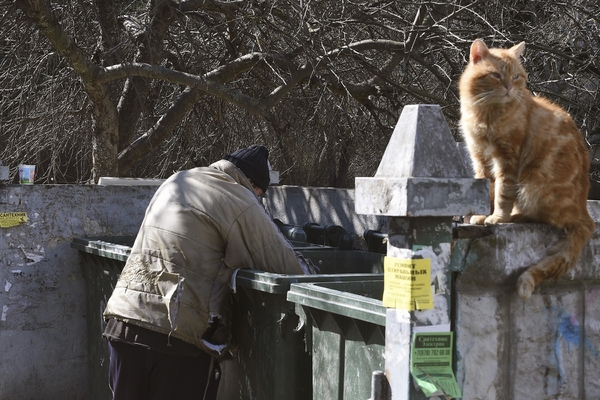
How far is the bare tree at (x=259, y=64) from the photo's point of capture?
22.4 ft

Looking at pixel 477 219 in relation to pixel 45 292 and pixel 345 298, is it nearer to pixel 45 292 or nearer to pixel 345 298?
pixel 345 298

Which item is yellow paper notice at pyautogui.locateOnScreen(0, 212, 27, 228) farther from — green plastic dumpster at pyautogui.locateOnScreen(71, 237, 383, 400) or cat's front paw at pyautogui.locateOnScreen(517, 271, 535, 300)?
cat's front paw at pyautogui.locateOnScreen(517, 271, 535, 300)

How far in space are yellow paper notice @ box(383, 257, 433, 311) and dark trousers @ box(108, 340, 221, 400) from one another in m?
1.59

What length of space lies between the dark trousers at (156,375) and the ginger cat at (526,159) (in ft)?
5.59

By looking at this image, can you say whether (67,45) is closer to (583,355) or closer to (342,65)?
(342,65)

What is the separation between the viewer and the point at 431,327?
2623 millimetres

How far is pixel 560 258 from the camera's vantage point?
9.23 ft

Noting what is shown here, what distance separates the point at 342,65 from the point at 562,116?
5.19m

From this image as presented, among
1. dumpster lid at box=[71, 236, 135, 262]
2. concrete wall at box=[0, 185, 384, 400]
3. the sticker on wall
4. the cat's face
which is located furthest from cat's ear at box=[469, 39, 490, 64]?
concrete wall at box=[0, 185, 384, 400]

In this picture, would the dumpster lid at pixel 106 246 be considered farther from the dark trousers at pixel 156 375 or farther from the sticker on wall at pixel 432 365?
the sticker on wall at pixel 432 365

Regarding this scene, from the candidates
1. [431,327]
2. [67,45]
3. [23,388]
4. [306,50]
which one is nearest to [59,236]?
[23,388]

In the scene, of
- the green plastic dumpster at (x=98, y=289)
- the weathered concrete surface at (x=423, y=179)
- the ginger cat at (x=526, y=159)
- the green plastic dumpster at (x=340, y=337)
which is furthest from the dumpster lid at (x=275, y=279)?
the green plastic dumpster at (x=98, y=289)

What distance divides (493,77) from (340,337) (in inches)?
50.2

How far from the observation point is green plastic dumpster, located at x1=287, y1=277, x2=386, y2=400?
3031mm
